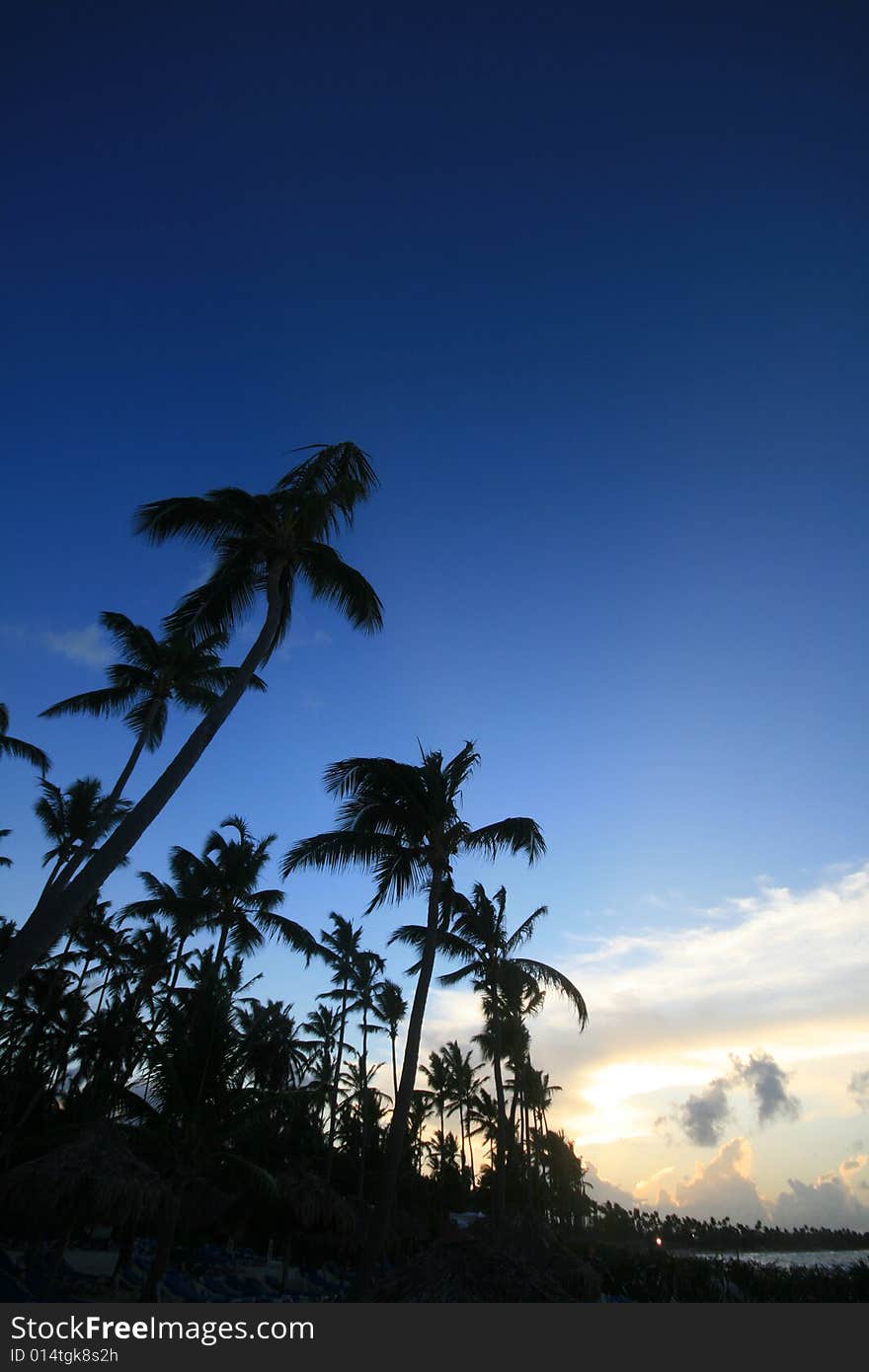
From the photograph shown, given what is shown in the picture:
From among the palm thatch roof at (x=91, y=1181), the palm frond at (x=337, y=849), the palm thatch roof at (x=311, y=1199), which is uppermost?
the palm frond at (x=337, y=849)

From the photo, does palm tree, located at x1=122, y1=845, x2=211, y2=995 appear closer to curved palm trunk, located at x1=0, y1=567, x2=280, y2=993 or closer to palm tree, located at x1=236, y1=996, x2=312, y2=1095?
palm tree, located at x1=236, y1=996, x2=312, y2=1095

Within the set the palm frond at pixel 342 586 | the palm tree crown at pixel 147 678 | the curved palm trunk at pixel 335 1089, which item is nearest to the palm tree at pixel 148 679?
the palm tree crown at pixel 147 678

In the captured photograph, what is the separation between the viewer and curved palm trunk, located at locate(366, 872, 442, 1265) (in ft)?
44.8

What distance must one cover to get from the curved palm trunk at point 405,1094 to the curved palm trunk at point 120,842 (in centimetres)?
796

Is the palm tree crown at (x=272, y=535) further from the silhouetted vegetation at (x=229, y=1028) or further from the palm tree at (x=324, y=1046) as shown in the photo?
the palm tree at (x=324, y=1046)

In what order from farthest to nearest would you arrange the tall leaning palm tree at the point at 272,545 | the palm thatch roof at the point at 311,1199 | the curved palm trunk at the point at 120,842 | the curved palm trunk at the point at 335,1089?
1. the curved palm trunk at the point at 335,1089
2. the palm thatch roof at the point at 311,1199
3. the tall leaning palm tree at the point at 272,545
4. the curved palm trunk at the point at 120,842

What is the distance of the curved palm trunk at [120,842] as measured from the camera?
8.46 metres

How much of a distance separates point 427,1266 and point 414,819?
A: 10069 mm

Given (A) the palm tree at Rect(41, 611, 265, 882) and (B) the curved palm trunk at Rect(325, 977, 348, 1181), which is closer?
(A) the palm tree at Rect(41, 611, 265, 882)

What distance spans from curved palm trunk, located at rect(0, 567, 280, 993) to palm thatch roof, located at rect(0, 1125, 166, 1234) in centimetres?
698

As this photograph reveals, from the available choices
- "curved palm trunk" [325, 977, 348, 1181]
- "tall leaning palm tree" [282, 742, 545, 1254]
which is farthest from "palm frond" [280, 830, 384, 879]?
"curved palm trunk" [325, 977, 348, 1181]

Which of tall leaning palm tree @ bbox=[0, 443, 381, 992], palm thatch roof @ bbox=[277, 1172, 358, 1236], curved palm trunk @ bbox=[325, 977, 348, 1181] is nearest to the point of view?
tall leaning palm tree @ bbox=[0, 443, 381, 992]

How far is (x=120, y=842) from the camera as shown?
953 centimetres
